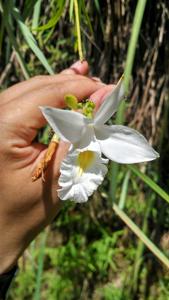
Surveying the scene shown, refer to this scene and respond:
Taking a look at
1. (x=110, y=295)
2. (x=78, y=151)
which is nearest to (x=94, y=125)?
(x=78, y=151)

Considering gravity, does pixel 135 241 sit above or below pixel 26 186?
below

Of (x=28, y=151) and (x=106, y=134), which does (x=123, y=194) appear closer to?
(x=28, y=151)

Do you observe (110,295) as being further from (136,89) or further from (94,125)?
(94,125)

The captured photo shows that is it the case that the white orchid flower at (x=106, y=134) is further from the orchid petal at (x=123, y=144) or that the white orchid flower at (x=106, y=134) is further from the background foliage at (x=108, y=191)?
the background foliage at (x=108, y=191)

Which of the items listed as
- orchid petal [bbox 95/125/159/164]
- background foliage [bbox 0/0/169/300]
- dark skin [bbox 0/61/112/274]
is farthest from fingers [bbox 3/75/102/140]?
background foliage [bbox 0/0/169/300]

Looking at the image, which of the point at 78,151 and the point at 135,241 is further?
the point at 135,241

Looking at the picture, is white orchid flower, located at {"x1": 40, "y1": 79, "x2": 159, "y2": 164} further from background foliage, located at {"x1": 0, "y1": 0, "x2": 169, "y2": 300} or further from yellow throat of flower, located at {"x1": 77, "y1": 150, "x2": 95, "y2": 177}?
background foliage, located at {"x1": 0, "y1": 0, "x2": 169, "y2": 300}
